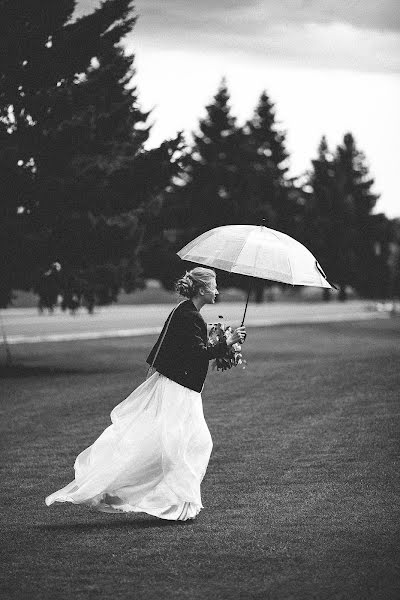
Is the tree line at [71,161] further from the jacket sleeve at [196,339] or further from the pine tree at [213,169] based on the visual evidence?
the pine tree at [213,169]

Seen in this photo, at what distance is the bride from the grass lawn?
211 mm

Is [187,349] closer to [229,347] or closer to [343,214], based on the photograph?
[229,347]

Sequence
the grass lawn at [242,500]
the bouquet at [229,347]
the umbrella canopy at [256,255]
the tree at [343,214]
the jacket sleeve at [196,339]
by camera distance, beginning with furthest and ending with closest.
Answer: the tree at [343,214] → the umbrella canopy at [256,255] → the bouquet at [229,347] → the jacket sleeve at [196,339] → the grass lawn at [242,500]

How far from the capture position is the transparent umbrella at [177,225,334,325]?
7.47 m

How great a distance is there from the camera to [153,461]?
285 inches

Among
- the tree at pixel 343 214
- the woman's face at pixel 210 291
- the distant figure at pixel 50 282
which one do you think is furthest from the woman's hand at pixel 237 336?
the tree at pixel 343 214

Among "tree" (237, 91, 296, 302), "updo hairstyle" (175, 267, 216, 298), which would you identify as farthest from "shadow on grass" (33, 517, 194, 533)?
"tree" (237, 91, 296, 302)

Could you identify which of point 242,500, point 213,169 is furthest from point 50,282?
point 213,169

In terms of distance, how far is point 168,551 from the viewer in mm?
6305

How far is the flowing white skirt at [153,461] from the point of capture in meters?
7.13

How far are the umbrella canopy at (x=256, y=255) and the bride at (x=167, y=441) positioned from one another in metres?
0.37

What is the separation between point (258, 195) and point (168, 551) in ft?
216

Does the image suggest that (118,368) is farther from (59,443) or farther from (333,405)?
(59,443)

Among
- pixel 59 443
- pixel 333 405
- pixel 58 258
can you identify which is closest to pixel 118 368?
pixel 58 258
